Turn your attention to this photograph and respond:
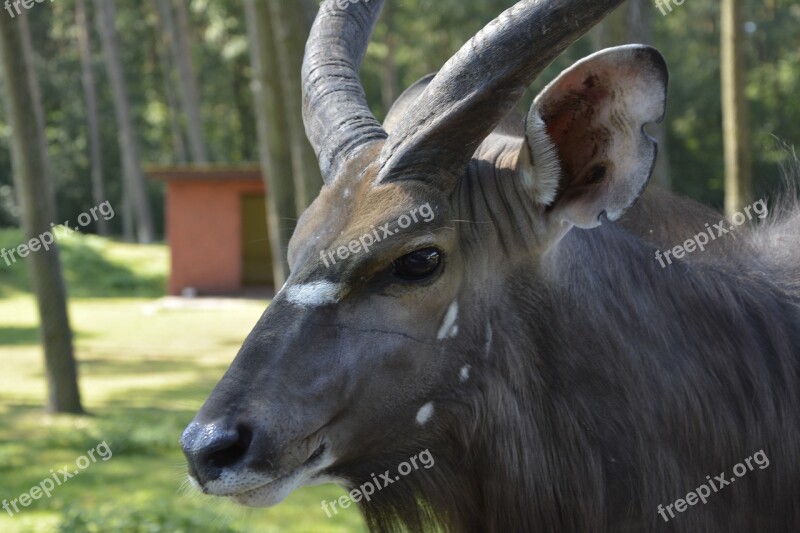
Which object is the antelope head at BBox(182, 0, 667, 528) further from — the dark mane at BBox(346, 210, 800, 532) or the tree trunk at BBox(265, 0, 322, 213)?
the tree trunk at BBox(265, 0, 322, 213)

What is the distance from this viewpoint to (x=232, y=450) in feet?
8.99

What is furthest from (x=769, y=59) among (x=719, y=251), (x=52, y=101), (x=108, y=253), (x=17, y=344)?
(x=719, y=251)

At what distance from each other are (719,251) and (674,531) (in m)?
1.06

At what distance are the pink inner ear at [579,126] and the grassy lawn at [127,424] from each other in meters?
1.53

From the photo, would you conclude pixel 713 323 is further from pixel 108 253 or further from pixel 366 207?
pixel 108 253

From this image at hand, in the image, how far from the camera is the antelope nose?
2.70 m

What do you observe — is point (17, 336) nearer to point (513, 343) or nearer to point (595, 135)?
point (513, 343)

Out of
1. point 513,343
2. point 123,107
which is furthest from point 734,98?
point 123,107

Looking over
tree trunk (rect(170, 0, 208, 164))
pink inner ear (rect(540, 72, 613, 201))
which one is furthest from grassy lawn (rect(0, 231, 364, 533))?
tree trunk (rect(170, 0, 208, 164))

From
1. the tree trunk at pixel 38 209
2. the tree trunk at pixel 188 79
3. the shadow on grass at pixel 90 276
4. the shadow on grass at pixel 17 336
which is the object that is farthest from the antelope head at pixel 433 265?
the tree trunk at pixel 188 79

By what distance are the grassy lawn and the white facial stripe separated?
68cm

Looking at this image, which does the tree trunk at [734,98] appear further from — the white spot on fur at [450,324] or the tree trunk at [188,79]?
the tree trunk at [188,79]

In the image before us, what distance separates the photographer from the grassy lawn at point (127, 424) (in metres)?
7.43

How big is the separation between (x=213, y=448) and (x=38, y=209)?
30.8 feet
